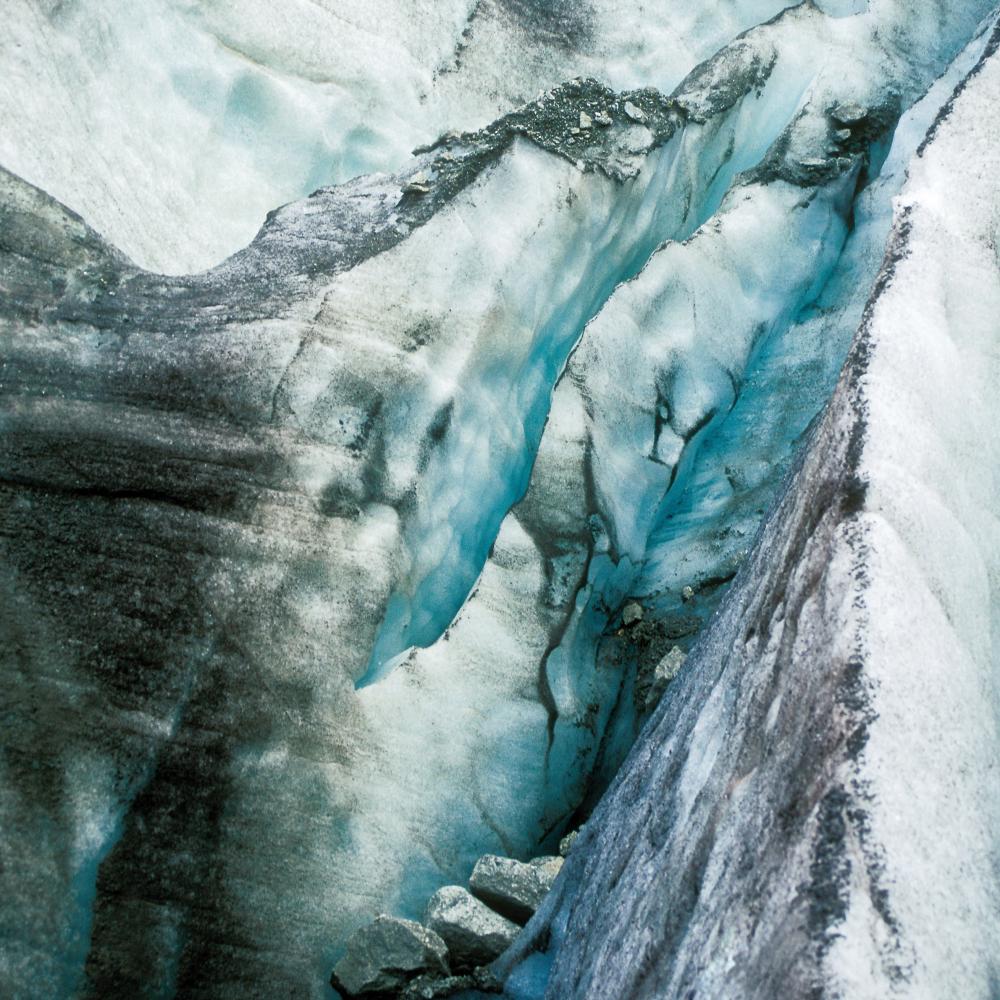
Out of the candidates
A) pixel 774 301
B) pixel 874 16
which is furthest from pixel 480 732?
pixel 874 16

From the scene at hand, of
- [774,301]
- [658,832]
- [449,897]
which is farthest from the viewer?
[774,301]

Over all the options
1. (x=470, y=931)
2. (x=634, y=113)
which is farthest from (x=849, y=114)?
(x=470, y=931)

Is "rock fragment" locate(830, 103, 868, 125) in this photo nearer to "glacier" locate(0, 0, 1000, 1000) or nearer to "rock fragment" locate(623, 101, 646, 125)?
"glacier" locate(0, 0, 1000, 1000)

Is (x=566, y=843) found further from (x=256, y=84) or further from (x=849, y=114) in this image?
(x=256, y=84)

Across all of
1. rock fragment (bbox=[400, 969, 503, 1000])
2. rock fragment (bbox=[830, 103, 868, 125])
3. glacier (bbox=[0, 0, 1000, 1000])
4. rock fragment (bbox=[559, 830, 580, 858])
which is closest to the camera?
glacier (bbox=[0, 0, 1000, 1000])

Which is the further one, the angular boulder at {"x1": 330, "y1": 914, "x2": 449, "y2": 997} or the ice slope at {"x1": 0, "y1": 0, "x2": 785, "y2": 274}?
the ice slope at {"x1": 0, "y1": 0, "x2": 785, "y2": 274}

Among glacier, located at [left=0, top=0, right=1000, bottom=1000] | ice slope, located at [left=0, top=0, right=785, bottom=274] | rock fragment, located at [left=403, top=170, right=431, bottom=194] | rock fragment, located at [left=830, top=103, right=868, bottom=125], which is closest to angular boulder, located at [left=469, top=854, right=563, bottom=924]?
glacier, located at [left=0, top=0, right=1000, bottom=1000]

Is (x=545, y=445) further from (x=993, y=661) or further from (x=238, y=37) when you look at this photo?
(x=238, y=37)
